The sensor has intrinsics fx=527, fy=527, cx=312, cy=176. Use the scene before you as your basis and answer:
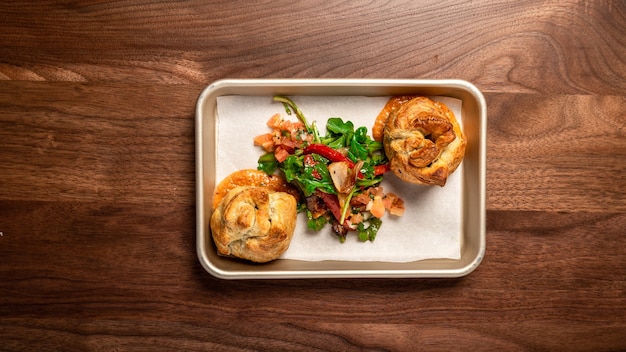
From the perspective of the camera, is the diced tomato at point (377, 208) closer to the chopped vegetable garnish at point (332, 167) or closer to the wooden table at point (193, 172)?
the chopped vegetable garnish at point (332, 167)

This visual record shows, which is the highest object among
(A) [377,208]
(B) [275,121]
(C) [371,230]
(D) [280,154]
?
(B) [275,121]

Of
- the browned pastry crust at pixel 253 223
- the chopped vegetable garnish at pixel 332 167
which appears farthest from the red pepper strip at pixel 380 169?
the browned pastry crust at pixel 253 223

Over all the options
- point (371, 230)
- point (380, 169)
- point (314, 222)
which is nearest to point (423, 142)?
point (380, 169)

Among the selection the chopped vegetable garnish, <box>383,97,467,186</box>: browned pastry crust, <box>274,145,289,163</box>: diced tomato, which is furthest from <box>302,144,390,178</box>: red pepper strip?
<box>383,97,467,186</box>: browned pastry crust

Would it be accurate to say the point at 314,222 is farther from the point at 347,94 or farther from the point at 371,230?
the point at 347,94

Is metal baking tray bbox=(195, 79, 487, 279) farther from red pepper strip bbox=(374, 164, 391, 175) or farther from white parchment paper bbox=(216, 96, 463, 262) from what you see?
red pepper strip bbox=(374, 164, 391, 175)
